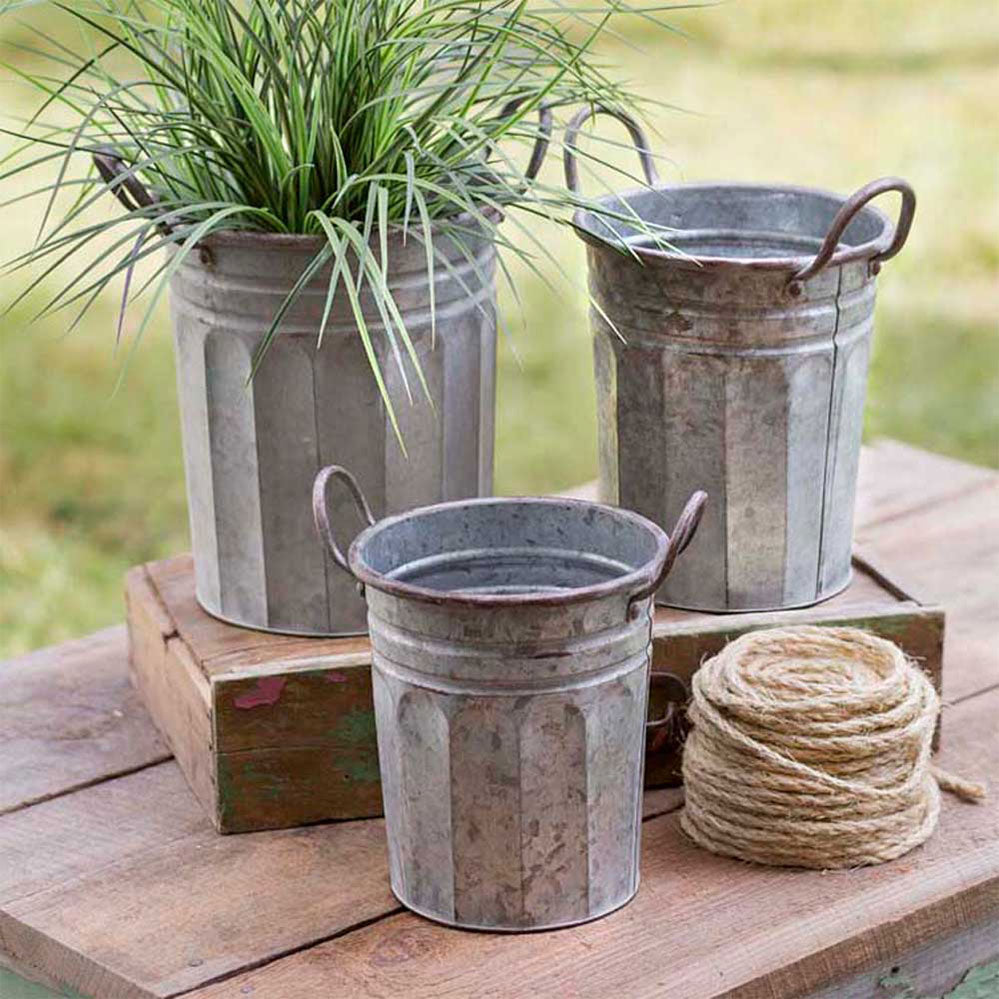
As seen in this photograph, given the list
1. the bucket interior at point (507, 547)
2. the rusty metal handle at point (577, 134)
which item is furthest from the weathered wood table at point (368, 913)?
the rusty metal handle at point (577, 134)

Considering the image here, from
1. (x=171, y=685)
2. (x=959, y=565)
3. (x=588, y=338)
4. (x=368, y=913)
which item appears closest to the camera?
(x=368, y=913)

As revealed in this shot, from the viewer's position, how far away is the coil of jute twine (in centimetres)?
155

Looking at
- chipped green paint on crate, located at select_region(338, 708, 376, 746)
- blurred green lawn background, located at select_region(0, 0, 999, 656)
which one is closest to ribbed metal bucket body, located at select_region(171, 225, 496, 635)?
chipped green paint on crate, located at select_region(338, 708, 376, 746)

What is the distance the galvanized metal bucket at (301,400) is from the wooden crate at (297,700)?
6 centimetres

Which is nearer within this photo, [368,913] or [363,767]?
[368,913]

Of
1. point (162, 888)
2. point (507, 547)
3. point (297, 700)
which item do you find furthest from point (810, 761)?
point (162, 888)

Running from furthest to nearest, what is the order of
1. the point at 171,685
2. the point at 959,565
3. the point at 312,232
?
1. the point at 959,565
2. the point at 171,685
3. the point at 312,232

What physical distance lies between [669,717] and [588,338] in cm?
262

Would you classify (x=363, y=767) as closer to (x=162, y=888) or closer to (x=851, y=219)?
(x=162, y=888)

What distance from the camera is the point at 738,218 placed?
1.94 m

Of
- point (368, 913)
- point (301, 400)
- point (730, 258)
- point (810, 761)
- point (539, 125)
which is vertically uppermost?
point (539, 125)

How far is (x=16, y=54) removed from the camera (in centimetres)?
605

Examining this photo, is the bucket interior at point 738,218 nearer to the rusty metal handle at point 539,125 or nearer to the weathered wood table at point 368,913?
the rusty metal handle at point 539,125

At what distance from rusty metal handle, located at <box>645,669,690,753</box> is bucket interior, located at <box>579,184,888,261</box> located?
0.45 metres
